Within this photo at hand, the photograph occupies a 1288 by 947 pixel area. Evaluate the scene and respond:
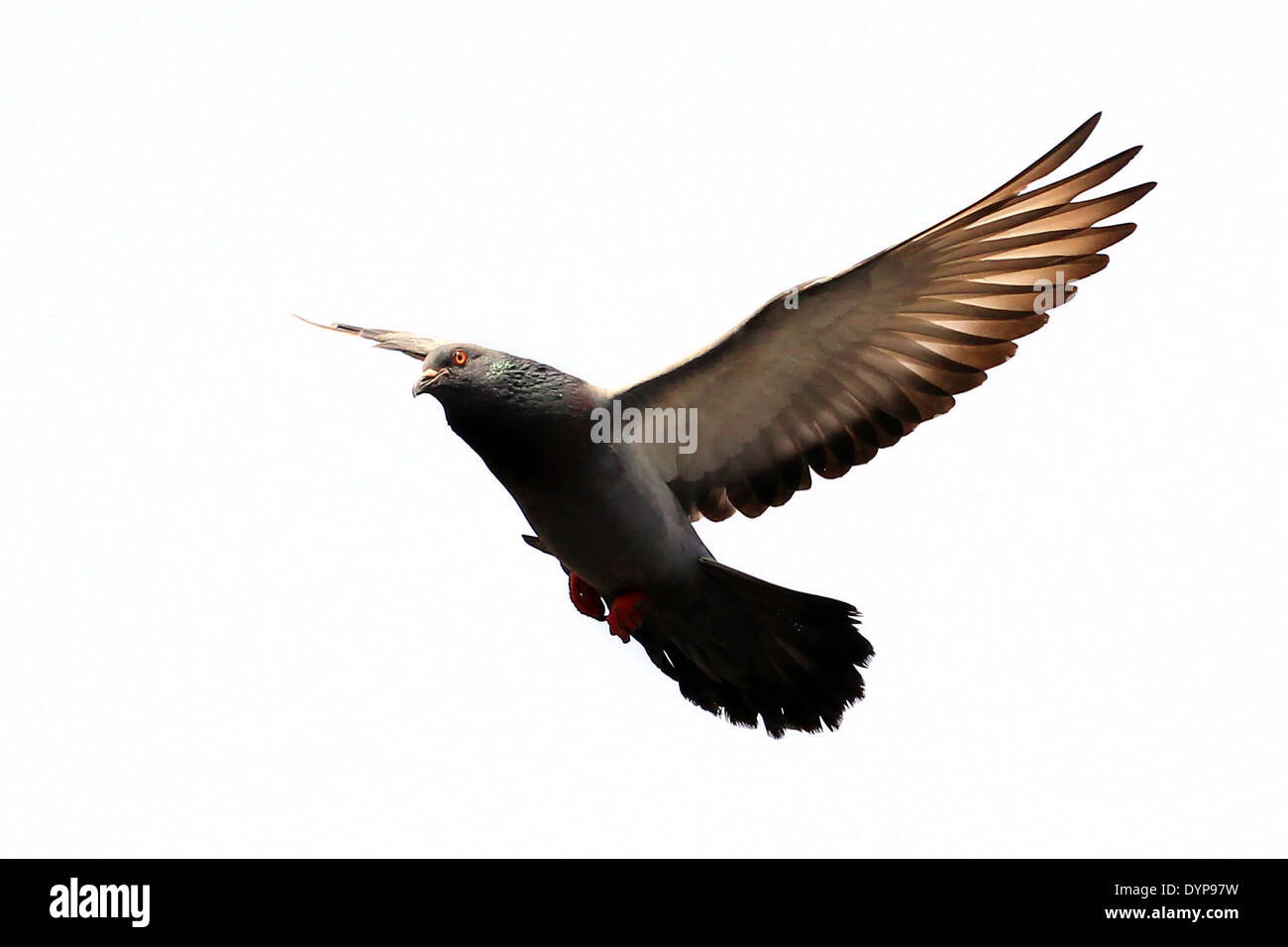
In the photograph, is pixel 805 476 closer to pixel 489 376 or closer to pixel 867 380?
pixel 867 380

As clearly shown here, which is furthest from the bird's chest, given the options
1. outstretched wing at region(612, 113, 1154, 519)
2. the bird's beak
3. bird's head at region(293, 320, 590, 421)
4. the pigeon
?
outstretched wing at region(612, 113, 1154, 519)

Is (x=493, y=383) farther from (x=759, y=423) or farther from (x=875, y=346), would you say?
(x=875, y=346)

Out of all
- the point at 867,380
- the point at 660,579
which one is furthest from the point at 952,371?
the point at 660,579

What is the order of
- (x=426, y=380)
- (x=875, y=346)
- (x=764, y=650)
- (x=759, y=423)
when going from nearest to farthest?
1. (x=426, y=380)
2. (x=875, y=346)
3. (x=764, y=650)
4. (x=759, y=423)

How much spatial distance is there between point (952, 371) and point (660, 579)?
171 cm

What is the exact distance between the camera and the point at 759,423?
28.6ft

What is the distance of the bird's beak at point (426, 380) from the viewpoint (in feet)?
26.6

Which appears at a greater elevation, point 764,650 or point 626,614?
point 626,614

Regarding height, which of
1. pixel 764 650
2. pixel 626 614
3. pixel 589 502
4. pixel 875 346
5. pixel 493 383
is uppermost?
pixel 875 346

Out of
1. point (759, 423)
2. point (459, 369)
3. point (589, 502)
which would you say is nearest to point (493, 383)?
point (459, 369)

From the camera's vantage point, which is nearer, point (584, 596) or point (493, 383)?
point (493, 383)

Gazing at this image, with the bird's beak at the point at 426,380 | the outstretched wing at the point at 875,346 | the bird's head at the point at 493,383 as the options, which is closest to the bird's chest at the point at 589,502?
the bird's head at the point at 493,383

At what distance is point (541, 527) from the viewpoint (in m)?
8.34

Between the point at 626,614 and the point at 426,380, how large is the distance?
1.50 meters
